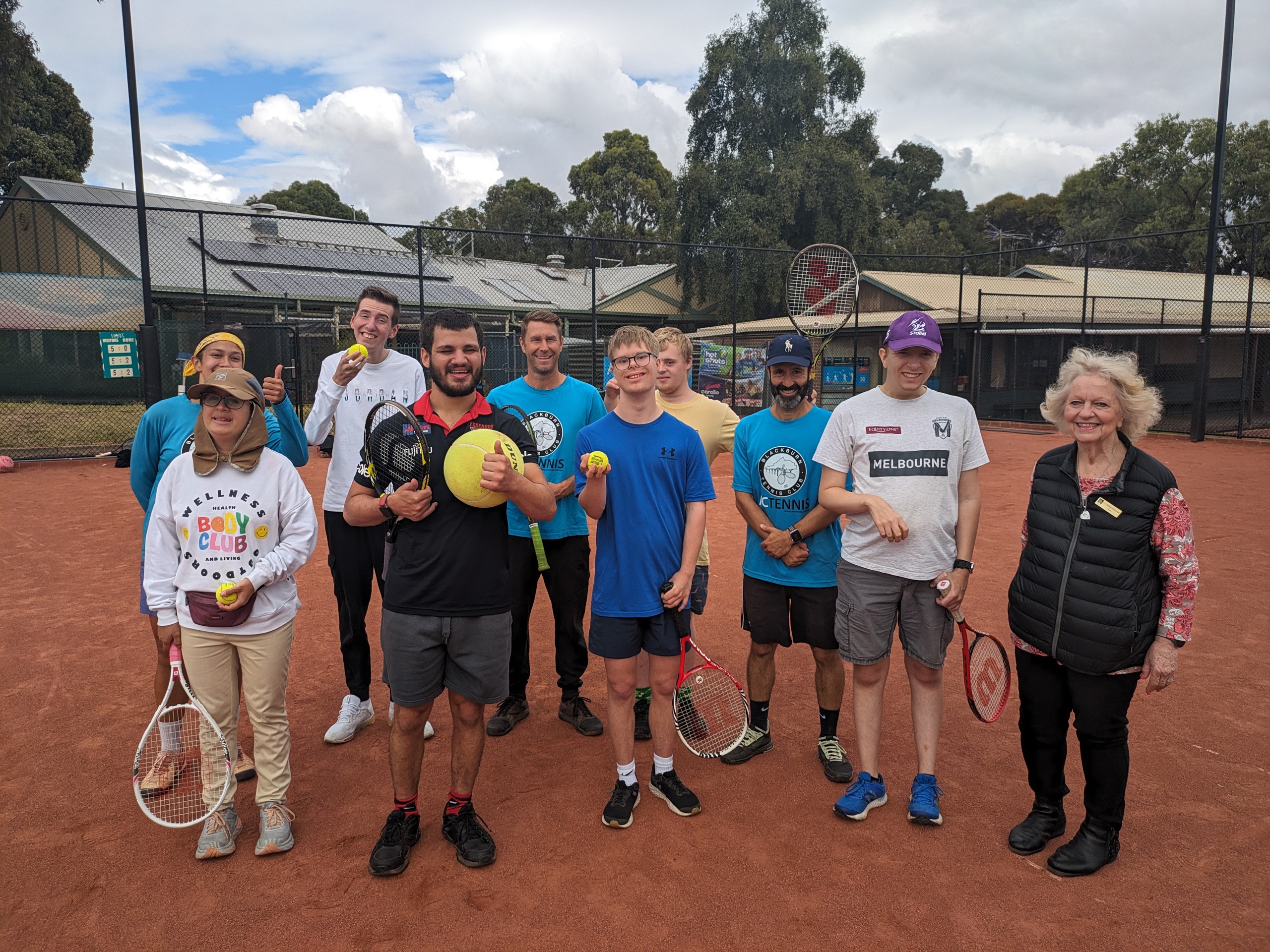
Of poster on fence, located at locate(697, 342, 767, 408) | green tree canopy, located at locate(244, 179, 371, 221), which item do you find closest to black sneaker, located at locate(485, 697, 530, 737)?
poster on fence, located at locate(697, 342, 767, 408)

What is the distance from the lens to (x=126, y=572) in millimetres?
7484

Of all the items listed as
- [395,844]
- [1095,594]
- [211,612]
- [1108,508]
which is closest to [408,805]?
[395,844]

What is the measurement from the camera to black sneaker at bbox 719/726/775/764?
405cm

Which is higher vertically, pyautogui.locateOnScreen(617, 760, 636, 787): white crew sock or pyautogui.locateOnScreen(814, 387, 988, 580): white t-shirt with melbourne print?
pyautogui.locateOnScreen(814, 387, 988, 580): white t-shirt with melbourne print

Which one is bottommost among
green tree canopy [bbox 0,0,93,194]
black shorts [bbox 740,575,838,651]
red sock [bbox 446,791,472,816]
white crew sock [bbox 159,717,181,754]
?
red sock [bbox 446,791,472,816]

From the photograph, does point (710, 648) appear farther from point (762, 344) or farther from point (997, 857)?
point (762, 344)

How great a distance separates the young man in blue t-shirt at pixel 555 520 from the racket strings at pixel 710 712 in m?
0.64

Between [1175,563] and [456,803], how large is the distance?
283 cm

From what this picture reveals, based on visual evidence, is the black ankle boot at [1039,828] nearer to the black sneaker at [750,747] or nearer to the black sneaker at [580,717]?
the black sneaker at [750,747]

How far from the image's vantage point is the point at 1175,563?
2.91 meters

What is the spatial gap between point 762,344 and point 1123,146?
28883 millimetres

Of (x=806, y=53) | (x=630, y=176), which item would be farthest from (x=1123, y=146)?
(x=630, y=176)

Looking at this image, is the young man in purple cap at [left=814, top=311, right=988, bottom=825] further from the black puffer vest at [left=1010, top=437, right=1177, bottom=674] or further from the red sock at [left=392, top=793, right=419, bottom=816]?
the red sock at [left=392, top=793, right=419, bottom=816]

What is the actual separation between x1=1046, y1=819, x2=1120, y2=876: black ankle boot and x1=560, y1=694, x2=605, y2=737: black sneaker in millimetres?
2177
